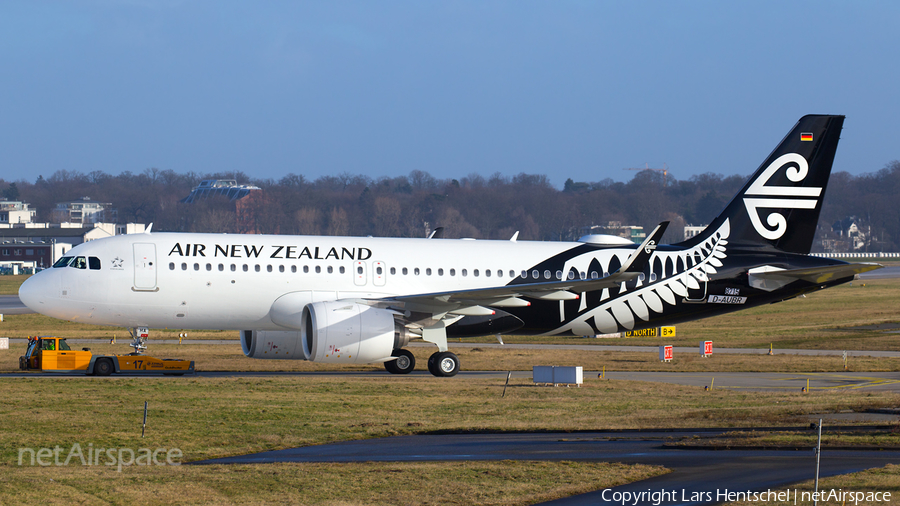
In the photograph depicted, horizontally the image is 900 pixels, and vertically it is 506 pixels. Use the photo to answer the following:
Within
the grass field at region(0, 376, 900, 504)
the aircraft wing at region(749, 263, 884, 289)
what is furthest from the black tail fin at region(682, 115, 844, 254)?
the grass field at region(0, 376, 900, 504)

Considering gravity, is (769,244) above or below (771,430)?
above

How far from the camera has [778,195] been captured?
35.4 m

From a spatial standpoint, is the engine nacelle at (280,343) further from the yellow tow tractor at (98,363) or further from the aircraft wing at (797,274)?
the aircraft wing at (797,274)

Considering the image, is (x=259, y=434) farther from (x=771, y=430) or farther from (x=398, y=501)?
(x=771, y=430)

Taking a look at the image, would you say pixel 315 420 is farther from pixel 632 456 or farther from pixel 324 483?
pixel 632 456

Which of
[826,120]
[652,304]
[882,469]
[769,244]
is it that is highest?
[826,120]

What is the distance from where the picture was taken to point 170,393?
26.3 metres

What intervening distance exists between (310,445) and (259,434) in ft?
4.88

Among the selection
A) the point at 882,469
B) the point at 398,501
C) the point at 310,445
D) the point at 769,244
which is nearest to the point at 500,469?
the point at 398,501

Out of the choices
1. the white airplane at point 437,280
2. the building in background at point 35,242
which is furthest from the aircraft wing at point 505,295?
the building in background at point 35,242

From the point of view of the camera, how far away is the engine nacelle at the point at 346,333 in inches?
1163

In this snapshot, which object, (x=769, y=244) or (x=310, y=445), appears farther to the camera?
(x=769, y=244)

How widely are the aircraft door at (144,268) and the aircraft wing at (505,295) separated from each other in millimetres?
7012

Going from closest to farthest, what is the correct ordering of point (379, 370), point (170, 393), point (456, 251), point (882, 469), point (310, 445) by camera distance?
1. point (882, 469)
2. point (310, 445)
3. point (170, 393)
4. point (456, 251)
5. point (379, 370)
